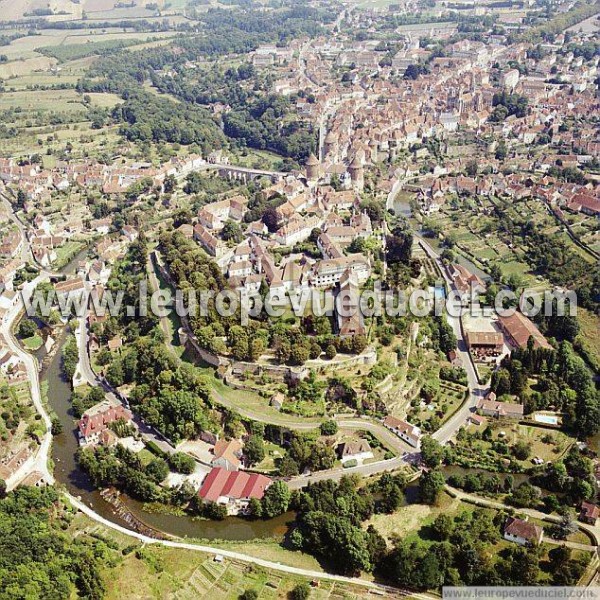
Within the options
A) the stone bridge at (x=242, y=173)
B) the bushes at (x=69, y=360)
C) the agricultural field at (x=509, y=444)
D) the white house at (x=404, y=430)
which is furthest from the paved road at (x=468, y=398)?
the stone bridge at (x=242, y=173)

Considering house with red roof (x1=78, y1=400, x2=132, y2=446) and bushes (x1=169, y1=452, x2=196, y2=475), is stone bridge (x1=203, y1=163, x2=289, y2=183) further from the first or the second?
bushes (x1=169, y1=452, x2=196, y2=475)

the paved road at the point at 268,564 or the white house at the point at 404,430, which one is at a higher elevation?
the white house at the point at 404,430

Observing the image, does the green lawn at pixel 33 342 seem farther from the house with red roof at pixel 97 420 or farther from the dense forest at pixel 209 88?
the dense forest at pixel 209 88

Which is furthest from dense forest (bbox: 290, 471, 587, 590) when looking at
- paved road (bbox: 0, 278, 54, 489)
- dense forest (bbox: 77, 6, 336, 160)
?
dense forest (bbox: 77, 6, 336, 160)

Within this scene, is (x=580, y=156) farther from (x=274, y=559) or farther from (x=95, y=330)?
(x=274, y=559)

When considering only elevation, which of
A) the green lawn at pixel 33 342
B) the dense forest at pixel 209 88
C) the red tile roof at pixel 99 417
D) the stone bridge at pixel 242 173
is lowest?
the red tile roof at pixel 99 417

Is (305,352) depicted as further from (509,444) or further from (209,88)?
(209,88)

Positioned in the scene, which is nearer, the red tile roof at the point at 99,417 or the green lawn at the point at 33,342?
the red tile roof at the point at 99,417

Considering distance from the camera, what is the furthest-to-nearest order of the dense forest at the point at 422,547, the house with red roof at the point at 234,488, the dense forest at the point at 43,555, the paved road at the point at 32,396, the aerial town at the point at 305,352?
the paved road at the point at 32,396 → the house with red roof at the point at 234,488 → the aerial town at the point at 305,352 → the dense forest at the point at 422,547 → the dense forest at the point at 43,555

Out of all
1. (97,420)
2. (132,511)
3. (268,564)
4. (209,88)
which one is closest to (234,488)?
(268,564)
